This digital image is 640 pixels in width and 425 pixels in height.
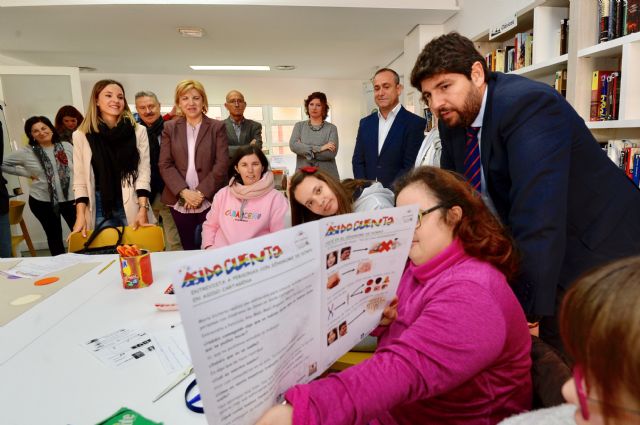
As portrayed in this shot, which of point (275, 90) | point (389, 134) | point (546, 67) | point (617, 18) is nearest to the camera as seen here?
point (617, 18)

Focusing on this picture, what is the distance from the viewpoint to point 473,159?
1.50m

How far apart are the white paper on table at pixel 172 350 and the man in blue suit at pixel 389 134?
6.63 ft

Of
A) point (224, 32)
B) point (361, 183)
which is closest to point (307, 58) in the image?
point (224, 32)

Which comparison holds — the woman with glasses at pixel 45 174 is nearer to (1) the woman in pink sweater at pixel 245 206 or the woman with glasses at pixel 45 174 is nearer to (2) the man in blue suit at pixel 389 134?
(1) the woman in pink sweater at pixel 245 206

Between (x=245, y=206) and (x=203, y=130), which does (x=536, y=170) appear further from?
(x=203, y=130)

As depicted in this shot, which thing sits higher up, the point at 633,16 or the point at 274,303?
the point at 633,16

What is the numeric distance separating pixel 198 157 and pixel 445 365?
249 centimetres

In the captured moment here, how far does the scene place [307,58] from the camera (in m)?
6.59

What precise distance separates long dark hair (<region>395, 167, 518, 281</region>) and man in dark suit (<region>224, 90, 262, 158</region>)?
3.53 meters

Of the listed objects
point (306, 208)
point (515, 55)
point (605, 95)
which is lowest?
point (306, 208)

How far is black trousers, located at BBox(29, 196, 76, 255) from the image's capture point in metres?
3.78

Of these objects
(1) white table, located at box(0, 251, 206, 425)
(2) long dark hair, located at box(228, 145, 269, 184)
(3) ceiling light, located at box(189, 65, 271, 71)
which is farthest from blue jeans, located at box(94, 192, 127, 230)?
(3) ceiling light, located at box(189, 65, 271, 71)

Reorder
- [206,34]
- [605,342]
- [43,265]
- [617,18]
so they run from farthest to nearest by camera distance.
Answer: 1. [206,34]
2. [617,18]
3. [43,265]
4. [605,342]

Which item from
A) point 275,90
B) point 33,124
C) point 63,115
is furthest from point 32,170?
point 275,90
